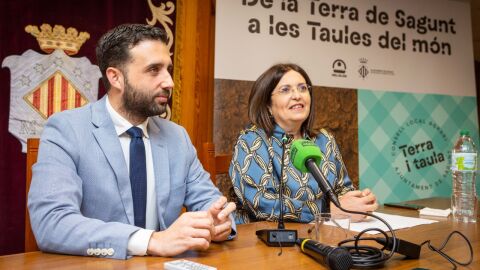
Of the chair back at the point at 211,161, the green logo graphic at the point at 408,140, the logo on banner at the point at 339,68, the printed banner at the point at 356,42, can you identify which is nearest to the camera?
the chair back at the point at 211,161

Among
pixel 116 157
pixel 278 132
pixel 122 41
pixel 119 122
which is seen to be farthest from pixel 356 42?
pixel 116 157

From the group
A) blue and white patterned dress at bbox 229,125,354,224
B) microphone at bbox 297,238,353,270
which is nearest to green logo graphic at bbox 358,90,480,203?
blue and white patterned dress at bbox 229,125,354,224

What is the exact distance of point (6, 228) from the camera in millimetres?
2506

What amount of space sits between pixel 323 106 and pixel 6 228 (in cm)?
228

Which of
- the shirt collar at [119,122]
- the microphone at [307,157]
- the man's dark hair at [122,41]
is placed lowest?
the microphone at [307,157]

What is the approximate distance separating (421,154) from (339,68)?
3.46ft

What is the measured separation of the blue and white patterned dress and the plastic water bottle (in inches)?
18.9

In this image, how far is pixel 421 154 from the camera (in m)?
3.54

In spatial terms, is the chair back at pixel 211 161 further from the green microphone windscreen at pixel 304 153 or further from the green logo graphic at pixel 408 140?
the green logo graphic at pixel 408 140

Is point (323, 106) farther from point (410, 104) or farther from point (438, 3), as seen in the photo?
point (438, 3)

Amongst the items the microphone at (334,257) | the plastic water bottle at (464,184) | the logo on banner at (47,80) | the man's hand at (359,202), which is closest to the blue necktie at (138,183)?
the microphone at (334,257)

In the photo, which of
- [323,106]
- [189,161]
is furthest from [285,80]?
[323,106]

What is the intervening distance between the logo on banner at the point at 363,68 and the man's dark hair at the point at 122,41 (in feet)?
7.23

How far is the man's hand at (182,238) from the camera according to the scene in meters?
1.00
